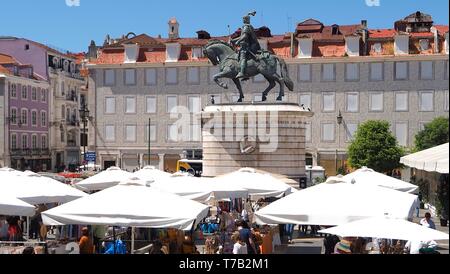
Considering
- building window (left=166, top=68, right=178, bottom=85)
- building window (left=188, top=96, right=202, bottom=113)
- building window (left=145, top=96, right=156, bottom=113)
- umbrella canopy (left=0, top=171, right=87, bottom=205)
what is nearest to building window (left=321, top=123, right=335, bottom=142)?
building window (left=188, top=96, right=202, bottom=113)

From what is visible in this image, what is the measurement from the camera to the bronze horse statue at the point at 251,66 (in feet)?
99.2

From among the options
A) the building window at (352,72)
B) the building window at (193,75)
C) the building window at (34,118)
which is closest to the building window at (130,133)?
the building window at (193,75)

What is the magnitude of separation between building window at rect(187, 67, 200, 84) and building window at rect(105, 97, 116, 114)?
6.72 meters

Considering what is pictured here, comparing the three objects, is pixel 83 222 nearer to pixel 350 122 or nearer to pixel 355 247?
pixel 355 247

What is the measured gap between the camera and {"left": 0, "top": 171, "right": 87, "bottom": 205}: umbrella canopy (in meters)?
16.1

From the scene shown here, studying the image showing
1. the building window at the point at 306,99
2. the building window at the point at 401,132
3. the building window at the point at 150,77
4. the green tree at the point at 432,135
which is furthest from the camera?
the building window at the point at 150,77

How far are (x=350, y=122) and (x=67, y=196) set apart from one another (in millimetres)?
44741

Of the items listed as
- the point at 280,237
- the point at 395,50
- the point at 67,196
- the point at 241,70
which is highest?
the point at 395,50

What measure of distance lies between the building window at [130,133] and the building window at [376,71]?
1983 centimetres

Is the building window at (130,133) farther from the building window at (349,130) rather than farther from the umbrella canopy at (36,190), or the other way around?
the umbrella canopy at (36,190)

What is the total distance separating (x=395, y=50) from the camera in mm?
58062

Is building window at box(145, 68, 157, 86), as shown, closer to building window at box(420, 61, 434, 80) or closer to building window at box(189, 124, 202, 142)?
building window at box(189, 124, 202, 142)

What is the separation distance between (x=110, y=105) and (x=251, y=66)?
35543 mm
